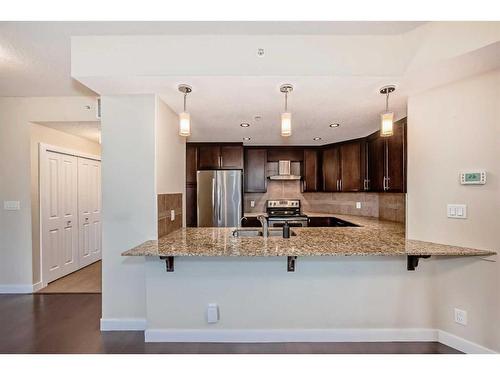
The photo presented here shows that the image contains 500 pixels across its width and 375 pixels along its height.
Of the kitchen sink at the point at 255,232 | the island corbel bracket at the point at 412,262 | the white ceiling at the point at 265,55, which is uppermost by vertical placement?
the white ceiling at the point at 265,55

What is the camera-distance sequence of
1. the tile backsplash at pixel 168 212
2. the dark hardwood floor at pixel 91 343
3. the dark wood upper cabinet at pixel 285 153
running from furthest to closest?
the dark wood upper cabinet at pixel 285 153 → the tile backsplash at pixel 168 212 → the dark hardwood floor at pixel 91 343

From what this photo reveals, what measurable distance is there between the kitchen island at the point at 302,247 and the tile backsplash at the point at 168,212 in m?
0.10

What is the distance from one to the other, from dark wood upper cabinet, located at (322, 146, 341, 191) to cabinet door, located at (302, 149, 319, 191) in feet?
0.47

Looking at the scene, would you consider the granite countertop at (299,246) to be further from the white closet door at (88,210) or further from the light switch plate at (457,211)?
the white closet door at (88,210)

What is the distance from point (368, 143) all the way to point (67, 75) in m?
3.75

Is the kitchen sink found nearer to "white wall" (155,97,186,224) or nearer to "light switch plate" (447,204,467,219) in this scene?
"white wall" (155,97,186,224)

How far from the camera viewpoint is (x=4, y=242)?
3332mm

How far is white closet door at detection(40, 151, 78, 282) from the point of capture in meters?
3.59

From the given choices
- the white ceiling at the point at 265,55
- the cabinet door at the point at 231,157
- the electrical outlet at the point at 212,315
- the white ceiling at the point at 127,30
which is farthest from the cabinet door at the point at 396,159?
the electrical outlet at the point at 212,315

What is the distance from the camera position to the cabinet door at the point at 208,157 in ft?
14.4

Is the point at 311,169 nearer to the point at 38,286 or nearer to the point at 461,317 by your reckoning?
the point at 461,317

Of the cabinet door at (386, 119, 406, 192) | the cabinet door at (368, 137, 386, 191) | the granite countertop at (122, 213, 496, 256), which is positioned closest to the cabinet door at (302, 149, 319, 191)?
the cabinet door at (368, 137, 386, 191)

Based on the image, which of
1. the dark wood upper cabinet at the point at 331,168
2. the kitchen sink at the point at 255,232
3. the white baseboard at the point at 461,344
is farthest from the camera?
the dark wood upper cabinet at the point at 331,168
